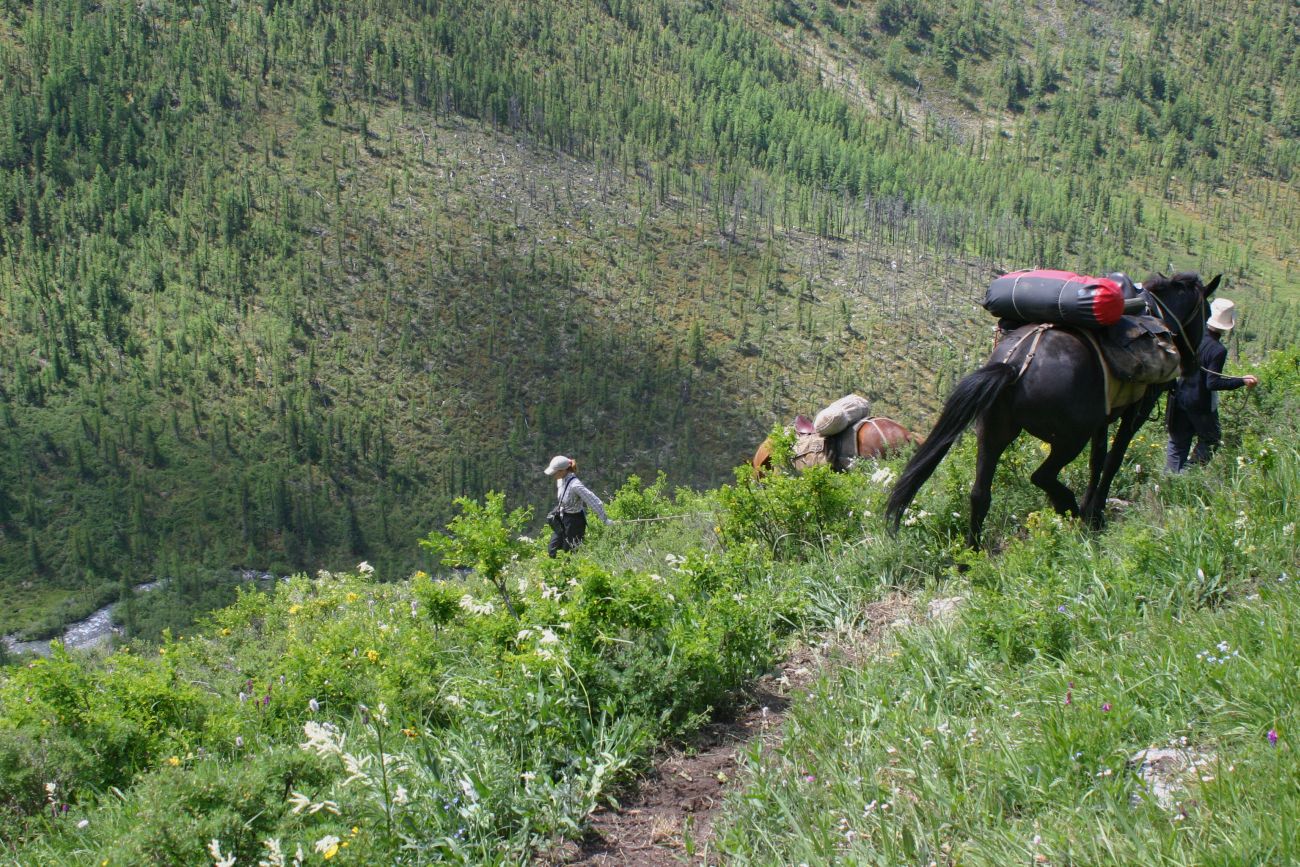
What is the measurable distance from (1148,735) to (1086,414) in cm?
400

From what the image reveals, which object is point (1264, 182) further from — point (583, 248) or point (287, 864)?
point (287, 864)

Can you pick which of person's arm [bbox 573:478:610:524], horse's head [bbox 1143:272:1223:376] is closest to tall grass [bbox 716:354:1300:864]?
horse's head [bbox 1143:272:1223:376]

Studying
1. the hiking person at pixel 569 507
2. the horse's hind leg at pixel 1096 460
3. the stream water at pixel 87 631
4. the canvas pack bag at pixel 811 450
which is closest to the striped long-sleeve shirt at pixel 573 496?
the hiking person at pixel 569 507

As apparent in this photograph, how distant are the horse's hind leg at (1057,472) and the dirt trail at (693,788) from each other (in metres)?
2.26

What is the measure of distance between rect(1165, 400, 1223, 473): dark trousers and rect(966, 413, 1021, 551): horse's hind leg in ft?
8.35

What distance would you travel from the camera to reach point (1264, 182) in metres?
187

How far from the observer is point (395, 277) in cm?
11356

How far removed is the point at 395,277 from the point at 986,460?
112386 millimetres

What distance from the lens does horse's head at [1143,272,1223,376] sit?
8383 millimetres

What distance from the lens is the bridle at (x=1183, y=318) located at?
8180 mm

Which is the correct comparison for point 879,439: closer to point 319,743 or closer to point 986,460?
point 986,460

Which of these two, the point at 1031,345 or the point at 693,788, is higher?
the point at 1031,345

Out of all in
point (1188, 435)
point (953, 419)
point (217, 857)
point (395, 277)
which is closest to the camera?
point (217, 857)

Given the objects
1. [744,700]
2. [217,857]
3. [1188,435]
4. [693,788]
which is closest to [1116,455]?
[1188,435]
